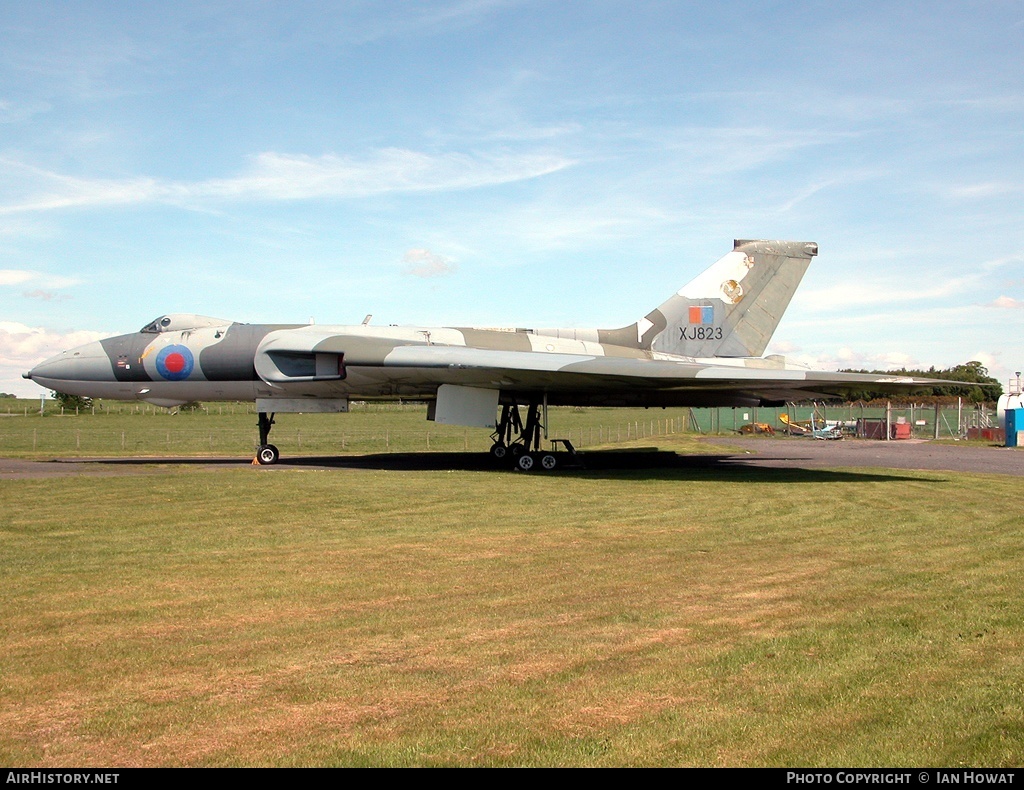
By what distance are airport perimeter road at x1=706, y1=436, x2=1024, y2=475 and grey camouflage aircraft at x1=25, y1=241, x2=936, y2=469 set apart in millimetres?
2244

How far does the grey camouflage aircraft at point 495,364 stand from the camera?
62.4 feet

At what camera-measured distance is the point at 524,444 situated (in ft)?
71.1

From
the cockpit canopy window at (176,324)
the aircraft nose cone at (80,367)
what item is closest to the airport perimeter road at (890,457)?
the cockpit canopy window at (176,324)

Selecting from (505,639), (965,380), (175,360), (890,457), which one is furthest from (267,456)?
(965,380)

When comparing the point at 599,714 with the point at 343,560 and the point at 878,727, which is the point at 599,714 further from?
the point at 343,560

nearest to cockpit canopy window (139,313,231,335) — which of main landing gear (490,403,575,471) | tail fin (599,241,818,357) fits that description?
main landing gear (490,403,575,471)

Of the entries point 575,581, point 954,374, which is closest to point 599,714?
point 575,581

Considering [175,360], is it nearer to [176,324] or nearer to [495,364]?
[176,324]

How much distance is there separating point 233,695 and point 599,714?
1.89m

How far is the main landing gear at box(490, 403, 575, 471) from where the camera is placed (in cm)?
1991

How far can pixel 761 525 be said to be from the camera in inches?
436

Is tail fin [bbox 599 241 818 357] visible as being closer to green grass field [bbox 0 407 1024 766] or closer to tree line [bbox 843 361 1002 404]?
green grass field [bbox 0 407 1024 766]

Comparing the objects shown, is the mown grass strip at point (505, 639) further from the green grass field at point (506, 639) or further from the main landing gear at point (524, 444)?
the main landing gear at point (524, 444)

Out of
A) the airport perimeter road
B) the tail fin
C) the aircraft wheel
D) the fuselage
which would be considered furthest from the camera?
the tail fin
